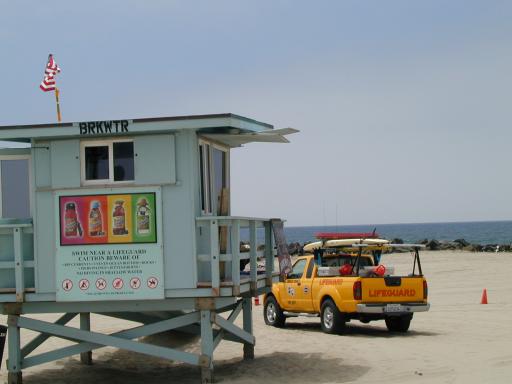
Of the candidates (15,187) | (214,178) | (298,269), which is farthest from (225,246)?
(298,269)

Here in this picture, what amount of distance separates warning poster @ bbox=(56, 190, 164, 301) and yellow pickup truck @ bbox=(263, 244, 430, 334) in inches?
229

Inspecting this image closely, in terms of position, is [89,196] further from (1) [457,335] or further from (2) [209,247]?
(1) [457,335]

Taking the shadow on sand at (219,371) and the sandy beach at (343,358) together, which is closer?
the sandy beach at (343,358)

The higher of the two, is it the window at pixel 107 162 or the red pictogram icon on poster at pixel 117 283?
the window at pixel 107 162

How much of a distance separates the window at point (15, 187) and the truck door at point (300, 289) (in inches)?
290

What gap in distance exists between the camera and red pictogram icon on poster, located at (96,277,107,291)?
40.2 ft

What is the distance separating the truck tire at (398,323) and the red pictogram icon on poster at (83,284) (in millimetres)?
7733

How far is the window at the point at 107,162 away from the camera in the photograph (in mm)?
12617

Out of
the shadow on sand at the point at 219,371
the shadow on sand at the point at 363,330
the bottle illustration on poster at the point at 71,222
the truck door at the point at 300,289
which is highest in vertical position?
the bottle illustration on poster at the point at 71,222

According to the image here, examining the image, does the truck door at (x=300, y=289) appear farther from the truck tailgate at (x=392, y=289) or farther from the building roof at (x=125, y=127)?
the building roof at (x=125, y=127)

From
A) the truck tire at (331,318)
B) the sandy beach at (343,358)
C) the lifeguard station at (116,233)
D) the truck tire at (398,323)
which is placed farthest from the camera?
the truck tire at (398,323)

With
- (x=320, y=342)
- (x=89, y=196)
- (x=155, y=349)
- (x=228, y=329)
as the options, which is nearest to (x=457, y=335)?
(x=320, y=342)

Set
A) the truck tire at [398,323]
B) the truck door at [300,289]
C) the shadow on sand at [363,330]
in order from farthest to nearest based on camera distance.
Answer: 1. the truck door at [300,289]
2. the truck tire at [398,323]
3. the shadow on sand at [363,330]

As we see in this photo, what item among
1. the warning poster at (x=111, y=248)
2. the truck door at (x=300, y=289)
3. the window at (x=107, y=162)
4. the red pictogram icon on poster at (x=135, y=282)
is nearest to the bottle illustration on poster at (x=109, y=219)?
the warning poster at (x=111, y=248)
